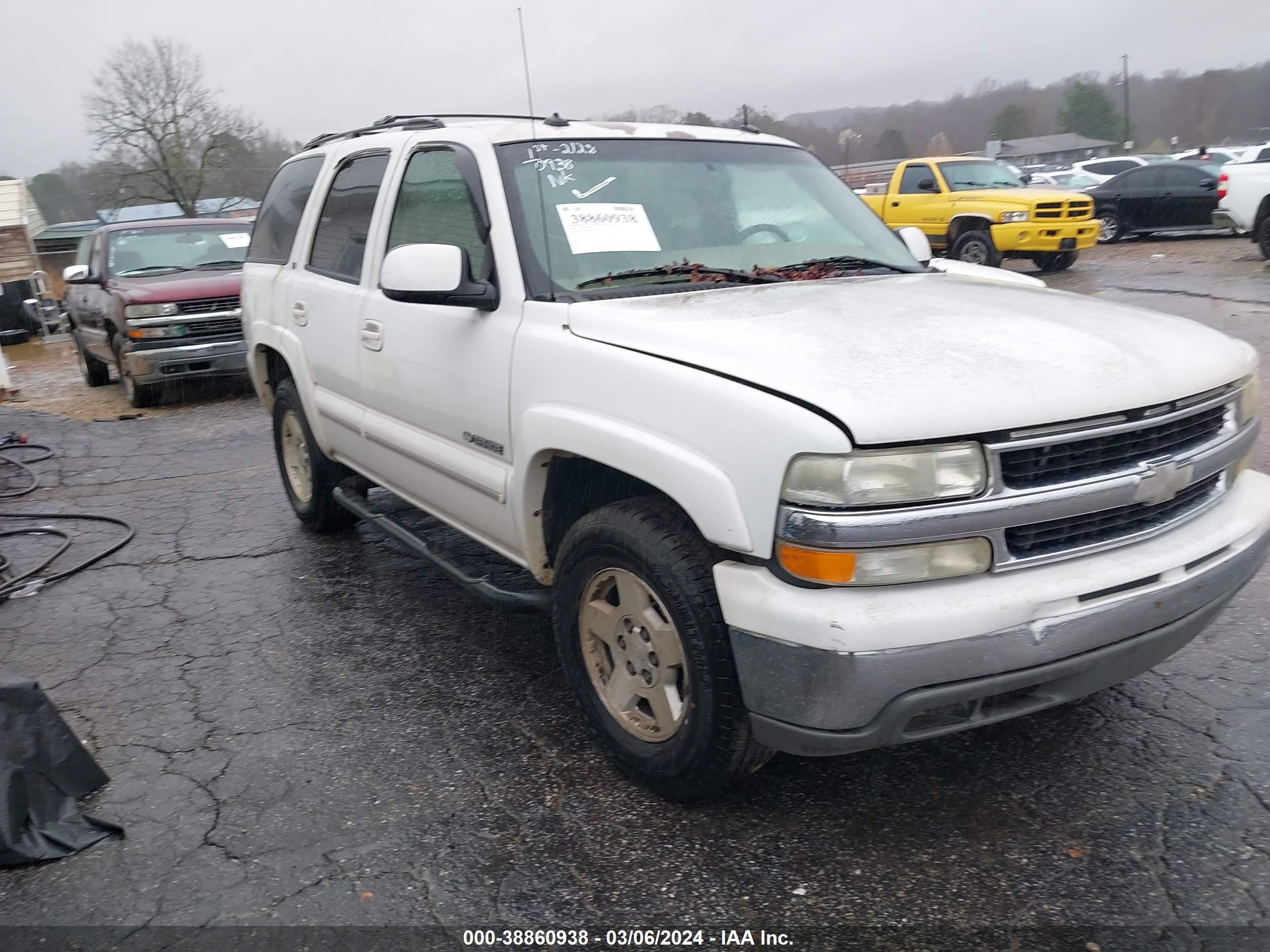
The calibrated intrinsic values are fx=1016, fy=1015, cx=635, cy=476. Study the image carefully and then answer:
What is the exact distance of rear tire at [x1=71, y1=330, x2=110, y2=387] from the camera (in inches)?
502

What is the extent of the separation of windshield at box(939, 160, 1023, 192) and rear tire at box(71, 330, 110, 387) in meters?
12.2

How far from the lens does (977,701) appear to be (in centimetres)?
238

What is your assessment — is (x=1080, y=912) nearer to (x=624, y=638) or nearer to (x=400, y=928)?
(x=624, y=638)

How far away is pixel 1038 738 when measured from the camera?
124 inches

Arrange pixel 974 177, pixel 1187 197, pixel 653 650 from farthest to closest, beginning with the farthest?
1. pixel 1187 197
2. pixel 974 177
3. pixel 653 650

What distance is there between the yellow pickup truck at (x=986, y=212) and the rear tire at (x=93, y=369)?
34.8 feet

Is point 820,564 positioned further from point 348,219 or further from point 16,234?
point 16,234

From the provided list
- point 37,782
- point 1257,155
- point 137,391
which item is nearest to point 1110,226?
point 1257,155

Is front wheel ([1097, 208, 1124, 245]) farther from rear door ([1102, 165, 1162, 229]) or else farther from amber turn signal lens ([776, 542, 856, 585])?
amber turn signal lens ([776, 542, 856, 585])

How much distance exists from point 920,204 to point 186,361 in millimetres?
11015

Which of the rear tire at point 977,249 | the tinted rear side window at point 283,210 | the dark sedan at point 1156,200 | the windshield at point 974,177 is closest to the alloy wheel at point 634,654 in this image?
the tinted rear side window at point 283,210

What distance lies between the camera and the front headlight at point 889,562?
227 centimetres

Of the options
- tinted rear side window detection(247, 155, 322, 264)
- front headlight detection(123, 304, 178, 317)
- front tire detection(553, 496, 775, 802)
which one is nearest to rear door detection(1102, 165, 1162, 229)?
front headlight detection(123, 304, 178, 317)

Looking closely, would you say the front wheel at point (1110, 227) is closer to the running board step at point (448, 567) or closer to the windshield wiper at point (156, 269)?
the windshield wiper at point (156, 269)
